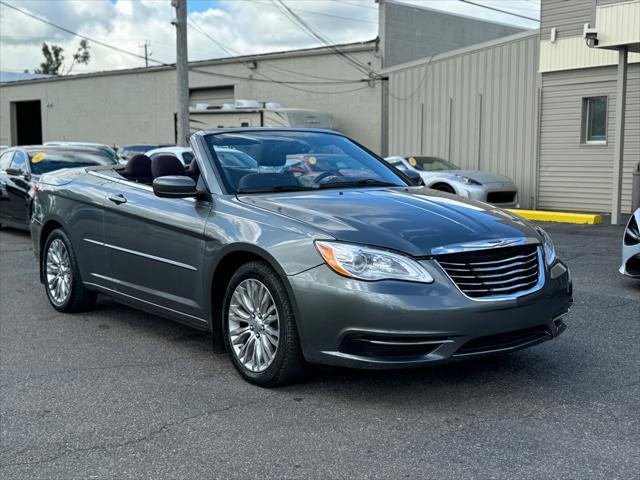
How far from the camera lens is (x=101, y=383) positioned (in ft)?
16.2

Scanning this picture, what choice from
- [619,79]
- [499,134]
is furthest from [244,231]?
[499,134]

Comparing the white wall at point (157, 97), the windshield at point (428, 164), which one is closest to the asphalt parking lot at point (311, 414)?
the windshield at point (428, 164)

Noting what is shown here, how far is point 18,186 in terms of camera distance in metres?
12.8

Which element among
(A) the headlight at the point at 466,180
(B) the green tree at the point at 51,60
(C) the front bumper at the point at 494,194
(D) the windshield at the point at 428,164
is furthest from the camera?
(B) the green tree at the point at 51,60

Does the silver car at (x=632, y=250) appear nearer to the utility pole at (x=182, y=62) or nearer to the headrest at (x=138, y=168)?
the headrest at (x=138, y=168)

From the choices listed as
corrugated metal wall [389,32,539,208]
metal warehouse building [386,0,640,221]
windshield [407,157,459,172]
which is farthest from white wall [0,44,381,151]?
windshield [407,157,459,172]

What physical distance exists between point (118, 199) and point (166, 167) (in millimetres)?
486

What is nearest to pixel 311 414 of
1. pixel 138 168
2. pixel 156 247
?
pixel 156 247

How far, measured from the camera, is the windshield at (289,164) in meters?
5.33

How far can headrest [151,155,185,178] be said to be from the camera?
624 cm

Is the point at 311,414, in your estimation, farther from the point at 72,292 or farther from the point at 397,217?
the point at 72,292

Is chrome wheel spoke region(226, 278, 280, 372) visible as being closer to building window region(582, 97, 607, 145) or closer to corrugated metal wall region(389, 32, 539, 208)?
building window region(582, 97, 607, 145)

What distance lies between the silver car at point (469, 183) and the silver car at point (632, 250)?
8565mm

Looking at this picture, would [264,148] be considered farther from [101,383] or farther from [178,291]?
[101,383]
